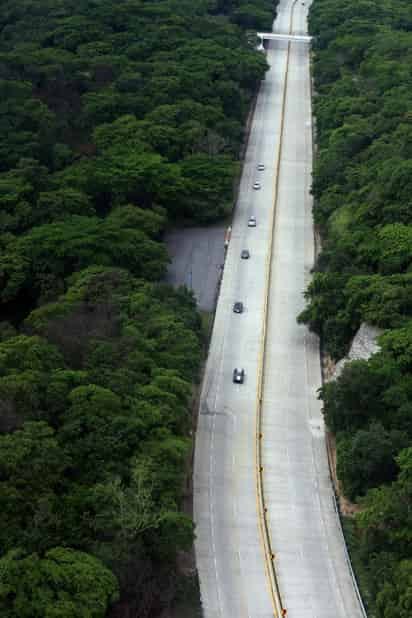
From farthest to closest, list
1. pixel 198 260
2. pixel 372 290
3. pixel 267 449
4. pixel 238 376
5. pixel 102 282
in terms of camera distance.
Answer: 1. pixel 198 260
2. pixel 102 282
3. pixel 238 376
4. pixel 372 290
5. pixel 267 449

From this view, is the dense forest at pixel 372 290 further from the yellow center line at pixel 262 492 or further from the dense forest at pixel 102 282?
the dense forest at pixel 102 282

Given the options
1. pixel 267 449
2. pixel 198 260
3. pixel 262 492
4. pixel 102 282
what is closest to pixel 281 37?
pixel 198 260

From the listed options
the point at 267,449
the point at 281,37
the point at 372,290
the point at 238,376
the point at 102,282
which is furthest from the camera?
the point at 281,37

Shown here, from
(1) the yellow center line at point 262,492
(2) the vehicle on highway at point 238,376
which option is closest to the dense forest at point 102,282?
(2) the vehicle on highway at point 238,376

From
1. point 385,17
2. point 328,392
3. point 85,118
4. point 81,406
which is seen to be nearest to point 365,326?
point 328,392

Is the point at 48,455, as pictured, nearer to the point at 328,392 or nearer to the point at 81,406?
the point at 81,406

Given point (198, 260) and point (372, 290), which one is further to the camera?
point (198, 260)

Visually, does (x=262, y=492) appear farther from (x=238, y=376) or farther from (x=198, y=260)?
(x=198, y=260)
